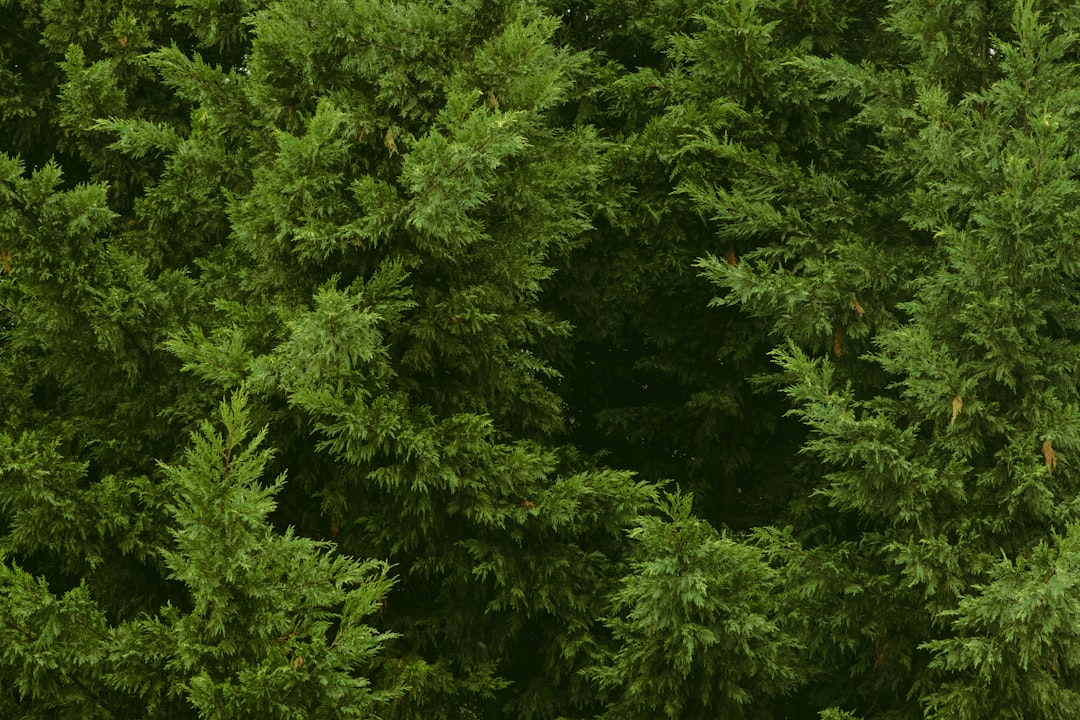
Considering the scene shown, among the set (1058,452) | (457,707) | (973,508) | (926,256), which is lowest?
(457,707)

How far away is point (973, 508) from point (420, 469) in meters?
3.10

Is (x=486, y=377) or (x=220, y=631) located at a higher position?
(x=486, y=377)

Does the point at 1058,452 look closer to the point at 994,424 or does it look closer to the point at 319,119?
the point at 994,424

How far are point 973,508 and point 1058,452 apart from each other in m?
0.55

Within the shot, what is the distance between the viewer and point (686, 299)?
820 centimetres

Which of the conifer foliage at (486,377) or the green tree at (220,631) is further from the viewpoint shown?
the conifer foliage at (486,377)

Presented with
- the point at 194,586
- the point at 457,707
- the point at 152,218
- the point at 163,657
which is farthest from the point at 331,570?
the point at 152,218

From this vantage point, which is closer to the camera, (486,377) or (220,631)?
(220,631)

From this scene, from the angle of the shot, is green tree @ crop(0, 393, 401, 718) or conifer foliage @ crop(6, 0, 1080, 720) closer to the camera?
green tree @ crop(0, 393, 401, 718)

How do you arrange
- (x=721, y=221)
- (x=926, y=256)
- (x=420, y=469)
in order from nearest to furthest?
(x=420, y=469) < (x=926, y=256) < (x=721, y=221)

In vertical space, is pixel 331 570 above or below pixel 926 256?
below

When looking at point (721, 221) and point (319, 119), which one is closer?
point (319, 119)

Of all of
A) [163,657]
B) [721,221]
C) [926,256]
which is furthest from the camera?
[721,221]

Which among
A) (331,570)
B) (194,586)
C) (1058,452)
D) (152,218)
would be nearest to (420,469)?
(331,570)
